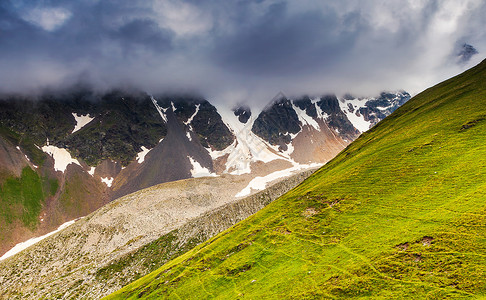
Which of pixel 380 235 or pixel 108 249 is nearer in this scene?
pixel 380 235

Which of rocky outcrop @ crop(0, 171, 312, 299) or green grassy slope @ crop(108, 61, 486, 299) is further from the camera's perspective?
rocky outcrop @ crop(0, 171, 312, 299)

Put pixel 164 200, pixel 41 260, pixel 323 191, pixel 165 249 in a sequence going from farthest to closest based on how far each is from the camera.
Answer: pixel 164 200
pixel 41 260
pixel 165 249
pixel 323 191

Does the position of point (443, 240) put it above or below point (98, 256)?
below

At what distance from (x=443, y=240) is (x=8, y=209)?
266895 millimetres

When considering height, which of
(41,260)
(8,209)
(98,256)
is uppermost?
(8,209)

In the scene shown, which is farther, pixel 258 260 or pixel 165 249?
pixel 165 249

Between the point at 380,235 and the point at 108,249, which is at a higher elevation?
the point at 108,249

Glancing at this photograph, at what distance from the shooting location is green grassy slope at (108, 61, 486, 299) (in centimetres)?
2172

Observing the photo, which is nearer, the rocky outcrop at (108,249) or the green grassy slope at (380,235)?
the green grassy slope at (380,235)

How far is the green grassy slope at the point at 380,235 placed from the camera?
2172 centimetres

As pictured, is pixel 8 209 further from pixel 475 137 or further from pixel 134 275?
pixel 475 137

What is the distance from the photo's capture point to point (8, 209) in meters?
192

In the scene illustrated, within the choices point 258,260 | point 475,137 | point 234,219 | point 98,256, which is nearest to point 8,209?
point 98,256

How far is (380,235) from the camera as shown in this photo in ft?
97.4
